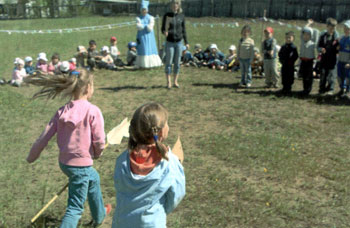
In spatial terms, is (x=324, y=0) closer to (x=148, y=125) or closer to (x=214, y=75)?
(x=214, y=75)

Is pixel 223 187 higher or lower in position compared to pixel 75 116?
lower

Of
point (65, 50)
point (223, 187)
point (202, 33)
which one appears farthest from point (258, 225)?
point (202, 33)

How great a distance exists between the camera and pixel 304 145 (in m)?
5.90

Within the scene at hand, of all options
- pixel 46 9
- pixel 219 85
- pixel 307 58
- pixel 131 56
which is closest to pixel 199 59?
pixel 131 56

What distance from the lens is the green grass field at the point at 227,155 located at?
13.5 feet

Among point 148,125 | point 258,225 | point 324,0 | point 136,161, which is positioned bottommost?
point 258,225

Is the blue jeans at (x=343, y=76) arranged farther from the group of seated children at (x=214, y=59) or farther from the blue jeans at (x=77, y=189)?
the blue jeans at (x=77, y=189)

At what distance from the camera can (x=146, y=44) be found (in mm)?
11867

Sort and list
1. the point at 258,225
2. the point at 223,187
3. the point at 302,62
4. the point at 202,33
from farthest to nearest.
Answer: the point at 202,33 → the point at 302,62 → the point at 223,187 → the point at 258,225

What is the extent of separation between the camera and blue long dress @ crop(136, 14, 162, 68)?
1175 centimetres

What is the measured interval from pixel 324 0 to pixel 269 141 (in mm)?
23853

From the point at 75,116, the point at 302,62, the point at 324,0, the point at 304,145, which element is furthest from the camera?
the point at 324,0

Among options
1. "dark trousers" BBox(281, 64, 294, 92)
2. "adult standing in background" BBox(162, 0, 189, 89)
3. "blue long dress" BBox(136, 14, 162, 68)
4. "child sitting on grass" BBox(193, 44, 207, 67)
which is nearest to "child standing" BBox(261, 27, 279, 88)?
"dark trousers" BBox(281, 64, 294, 92)

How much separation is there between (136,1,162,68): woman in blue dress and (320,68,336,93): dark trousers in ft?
17.0
